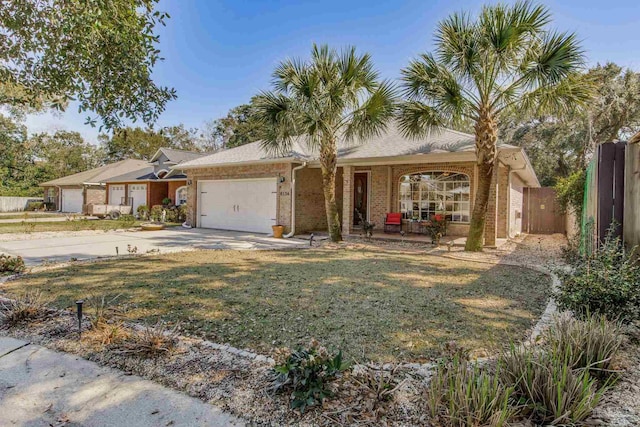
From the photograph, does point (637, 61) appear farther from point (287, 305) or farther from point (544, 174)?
point (287, 305)

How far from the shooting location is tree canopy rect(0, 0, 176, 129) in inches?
178

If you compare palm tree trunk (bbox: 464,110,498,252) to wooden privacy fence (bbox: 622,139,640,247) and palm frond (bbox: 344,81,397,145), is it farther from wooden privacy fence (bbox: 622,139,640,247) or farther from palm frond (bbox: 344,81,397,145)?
wooden privacy fence (bbox: 622,139,640,247)

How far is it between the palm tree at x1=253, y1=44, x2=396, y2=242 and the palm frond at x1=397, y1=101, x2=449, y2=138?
2.21 feet

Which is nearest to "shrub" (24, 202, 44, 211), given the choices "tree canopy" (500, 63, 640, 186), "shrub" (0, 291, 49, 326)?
"shrub" (0, 291, 49, 326)

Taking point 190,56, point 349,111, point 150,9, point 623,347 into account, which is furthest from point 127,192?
point 623,347

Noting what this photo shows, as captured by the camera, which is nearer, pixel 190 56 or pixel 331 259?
pixel 331 259

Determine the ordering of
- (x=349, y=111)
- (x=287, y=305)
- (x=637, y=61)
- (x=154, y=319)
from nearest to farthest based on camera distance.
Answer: (x=154, y=319) < (x=287, y=305) < (x=349, y=111) < (x=637, y=61)

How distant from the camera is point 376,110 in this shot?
10570 millimetres

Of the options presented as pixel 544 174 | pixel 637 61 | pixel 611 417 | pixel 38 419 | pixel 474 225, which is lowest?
pixel 38 419

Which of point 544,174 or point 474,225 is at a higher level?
point 544,174

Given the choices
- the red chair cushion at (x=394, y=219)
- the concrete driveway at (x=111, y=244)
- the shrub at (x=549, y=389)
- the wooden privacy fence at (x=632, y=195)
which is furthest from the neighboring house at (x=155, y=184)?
the shrub at (x=549, y=389)

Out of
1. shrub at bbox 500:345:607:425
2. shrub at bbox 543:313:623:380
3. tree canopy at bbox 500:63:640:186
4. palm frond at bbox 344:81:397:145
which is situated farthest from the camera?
tree canopy at bbox 500:63:640:186

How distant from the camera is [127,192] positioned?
26.9 m

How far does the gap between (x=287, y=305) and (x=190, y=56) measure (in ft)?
32.4
